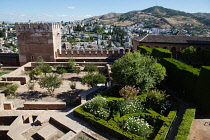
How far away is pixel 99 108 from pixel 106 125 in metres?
1.12

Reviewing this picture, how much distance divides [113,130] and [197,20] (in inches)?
6112

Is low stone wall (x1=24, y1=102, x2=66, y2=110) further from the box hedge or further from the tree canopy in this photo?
the box hedge

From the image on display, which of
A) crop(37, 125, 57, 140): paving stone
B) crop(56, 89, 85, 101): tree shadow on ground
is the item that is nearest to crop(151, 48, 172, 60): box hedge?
crop(56, 89, 85, 101): tree shadow on ground

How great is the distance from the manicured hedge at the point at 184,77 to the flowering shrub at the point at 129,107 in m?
3.18

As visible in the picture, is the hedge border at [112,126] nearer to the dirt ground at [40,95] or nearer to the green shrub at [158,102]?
the green shrub at [158,102]

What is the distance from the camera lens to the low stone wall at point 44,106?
31.5 feet

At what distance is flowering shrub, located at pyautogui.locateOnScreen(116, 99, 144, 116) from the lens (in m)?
7.79

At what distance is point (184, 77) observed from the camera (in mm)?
9992

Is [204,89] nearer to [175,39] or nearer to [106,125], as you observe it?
[106,125]

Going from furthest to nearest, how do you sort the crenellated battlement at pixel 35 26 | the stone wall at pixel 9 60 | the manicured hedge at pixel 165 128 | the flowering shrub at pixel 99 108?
the stone wall at pixel 9 60 → the crenellated battlement at pixel 35 26 → the flowering shrub at pixel 99 108 → the manicured hedge at pixel 165 128

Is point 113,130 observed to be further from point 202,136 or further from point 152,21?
point 152,21

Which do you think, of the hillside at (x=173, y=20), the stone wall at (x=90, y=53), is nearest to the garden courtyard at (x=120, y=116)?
the stone wall at (x=90, y=53)

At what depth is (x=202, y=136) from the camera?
6.66m

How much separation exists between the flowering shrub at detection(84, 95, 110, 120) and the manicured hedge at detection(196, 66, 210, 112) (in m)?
4.51
